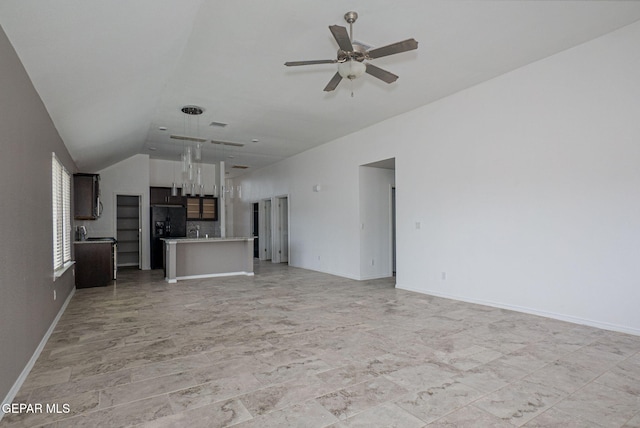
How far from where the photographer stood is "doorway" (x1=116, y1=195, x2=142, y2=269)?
990cm

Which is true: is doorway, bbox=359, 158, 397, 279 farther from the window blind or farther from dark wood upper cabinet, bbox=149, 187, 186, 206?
dark wood upper cabinet, bbox=149, 187, 186, 206

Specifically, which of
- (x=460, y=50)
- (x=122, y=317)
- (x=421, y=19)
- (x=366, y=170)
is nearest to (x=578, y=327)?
(x=460, y=50)

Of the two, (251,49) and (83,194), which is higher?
(251,49)

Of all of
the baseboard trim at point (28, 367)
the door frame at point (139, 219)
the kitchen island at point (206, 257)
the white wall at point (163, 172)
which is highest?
the white wall at point (163, 172)

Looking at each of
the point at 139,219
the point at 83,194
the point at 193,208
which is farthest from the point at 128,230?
the point at 83,194

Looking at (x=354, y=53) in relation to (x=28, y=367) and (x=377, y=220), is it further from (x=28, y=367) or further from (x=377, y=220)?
(x=377, y=220)

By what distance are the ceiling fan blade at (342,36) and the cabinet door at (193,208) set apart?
8.45 metres

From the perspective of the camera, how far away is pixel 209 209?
1075 centimetres

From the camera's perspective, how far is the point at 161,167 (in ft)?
33.1

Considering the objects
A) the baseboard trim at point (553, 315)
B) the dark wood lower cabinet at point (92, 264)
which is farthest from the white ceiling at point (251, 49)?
the baseboard trim at point (553, 315)

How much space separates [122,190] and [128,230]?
1.39m

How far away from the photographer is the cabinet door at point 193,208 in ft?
33.9

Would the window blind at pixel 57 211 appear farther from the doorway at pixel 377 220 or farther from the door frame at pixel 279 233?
the door frame at pixel 279 233

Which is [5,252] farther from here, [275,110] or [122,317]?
[275,110]
